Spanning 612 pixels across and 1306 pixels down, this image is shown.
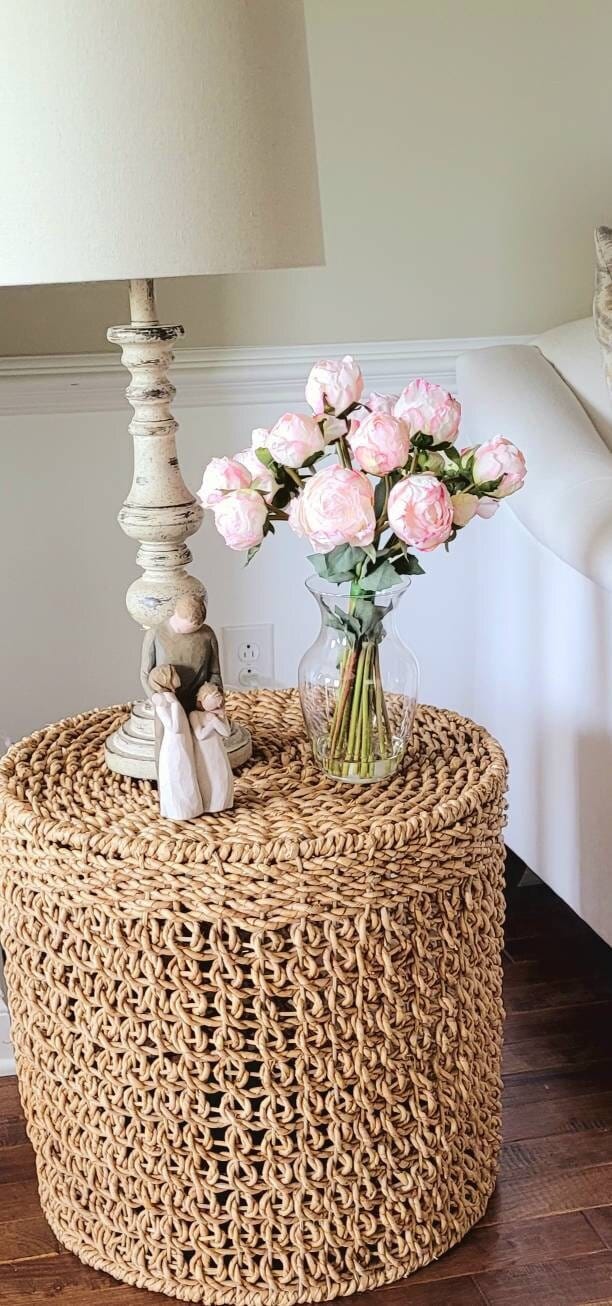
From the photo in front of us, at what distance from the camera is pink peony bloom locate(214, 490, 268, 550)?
49.8 inches

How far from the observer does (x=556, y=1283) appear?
1.36 meters

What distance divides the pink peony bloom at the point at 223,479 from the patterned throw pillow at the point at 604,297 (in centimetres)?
70

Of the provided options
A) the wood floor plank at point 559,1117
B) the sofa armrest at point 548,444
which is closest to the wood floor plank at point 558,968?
the wood floor plank at point 559,1117

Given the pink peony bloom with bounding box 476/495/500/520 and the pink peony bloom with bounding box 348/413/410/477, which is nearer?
the pink peony bloom with bounding box 348/413/410/477

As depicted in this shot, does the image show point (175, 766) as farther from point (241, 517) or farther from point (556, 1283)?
point (556, 1283)

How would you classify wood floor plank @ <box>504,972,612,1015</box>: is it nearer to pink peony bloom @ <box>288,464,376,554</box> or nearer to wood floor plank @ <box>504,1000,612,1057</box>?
wood floor plank @ <box>504,1000,612,1057</box>


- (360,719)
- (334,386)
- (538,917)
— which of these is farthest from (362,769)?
(538,917)

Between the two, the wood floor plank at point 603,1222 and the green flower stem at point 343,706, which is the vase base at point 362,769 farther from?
the wood floor plank at point 603,1222

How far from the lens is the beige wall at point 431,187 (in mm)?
1946

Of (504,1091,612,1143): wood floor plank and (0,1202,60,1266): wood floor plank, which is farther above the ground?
(504,1091,612,1143): wood floor plank

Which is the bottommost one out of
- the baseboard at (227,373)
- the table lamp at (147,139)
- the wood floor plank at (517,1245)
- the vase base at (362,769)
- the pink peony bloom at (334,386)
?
the wood floor plank at (517,1245)

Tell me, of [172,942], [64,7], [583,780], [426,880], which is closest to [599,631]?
[583,780]

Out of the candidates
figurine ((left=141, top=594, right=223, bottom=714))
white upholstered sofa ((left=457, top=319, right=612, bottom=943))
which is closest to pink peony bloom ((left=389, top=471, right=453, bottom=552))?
figurine ((left=141, top=594, right=223, bottom=714))

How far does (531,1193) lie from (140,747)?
25.4 inches
